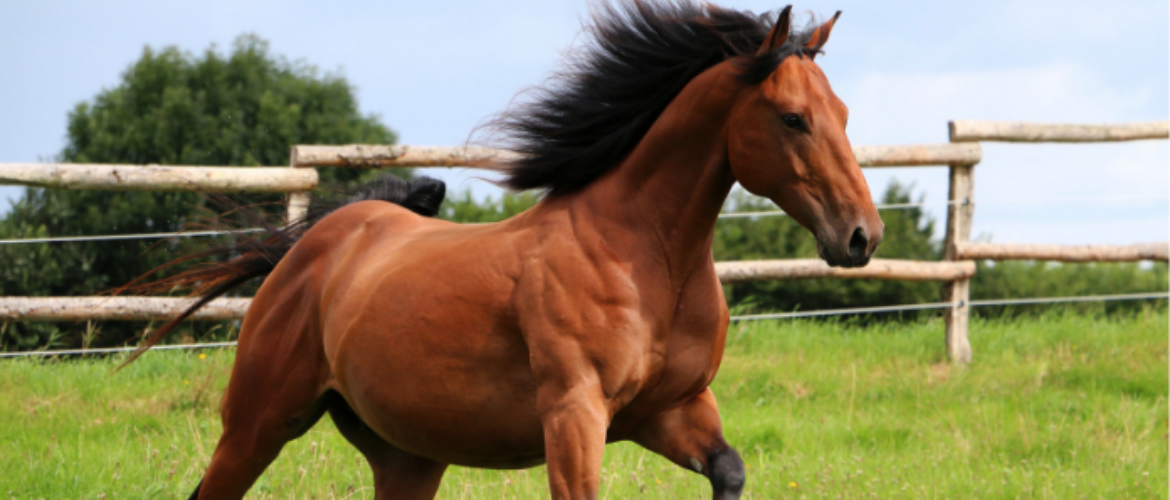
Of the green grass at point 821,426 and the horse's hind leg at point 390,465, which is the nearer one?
the horse's hind leg at point 390,465

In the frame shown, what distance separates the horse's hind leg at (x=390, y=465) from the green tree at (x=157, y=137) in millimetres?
14096

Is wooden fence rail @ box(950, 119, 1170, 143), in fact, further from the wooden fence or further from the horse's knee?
the horse's knee

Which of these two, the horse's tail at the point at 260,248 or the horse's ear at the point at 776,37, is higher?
the horse's ear at the point at 776,37

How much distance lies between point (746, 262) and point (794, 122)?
5599 mm

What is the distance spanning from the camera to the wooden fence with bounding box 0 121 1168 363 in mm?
6762

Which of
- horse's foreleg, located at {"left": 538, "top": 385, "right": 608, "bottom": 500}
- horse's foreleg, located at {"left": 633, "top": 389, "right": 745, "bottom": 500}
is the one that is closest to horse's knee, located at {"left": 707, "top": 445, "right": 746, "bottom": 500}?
Result: horse's foreleg, located at {"left": 633, "top": 389, "right": 745, "bottom": 500}

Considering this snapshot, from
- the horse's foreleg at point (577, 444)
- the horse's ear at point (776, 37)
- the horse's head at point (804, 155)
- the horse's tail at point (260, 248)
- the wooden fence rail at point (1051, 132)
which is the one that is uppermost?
the horse's ear at point (776, 37)

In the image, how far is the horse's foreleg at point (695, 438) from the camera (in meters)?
2.88

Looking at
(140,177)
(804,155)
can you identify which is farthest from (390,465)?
(140,177)

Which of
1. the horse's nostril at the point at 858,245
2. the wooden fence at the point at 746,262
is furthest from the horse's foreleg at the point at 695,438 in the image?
the wooden fence at the point at 746,262

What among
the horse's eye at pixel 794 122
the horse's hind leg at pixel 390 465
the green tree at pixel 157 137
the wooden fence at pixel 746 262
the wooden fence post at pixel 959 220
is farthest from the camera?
the green tree at pixel 157 137

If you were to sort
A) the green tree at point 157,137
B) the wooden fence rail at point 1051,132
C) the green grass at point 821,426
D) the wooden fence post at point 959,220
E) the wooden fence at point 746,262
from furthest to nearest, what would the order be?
the green tree at point 157,137 < the wooden fence rail at point 1051,132 < the wooden fence post at point 959,220 < the wooden fence at point 746,262 < the green grass at point 821,426

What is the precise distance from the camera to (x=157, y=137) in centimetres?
2222

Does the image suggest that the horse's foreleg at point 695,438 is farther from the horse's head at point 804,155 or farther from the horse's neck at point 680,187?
the horse's head at point 804,155
